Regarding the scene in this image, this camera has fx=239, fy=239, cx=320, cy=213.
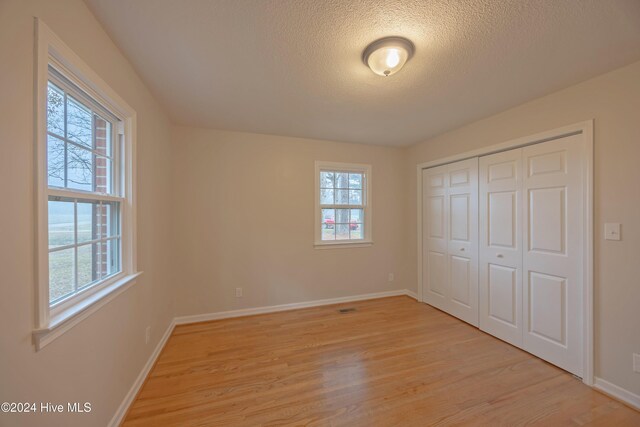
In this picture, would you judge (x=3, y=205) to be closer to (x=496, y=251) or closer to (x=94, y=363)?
(x=94, y=363)

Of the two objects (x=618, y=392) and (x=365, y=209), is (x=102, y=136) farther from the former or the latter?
(x=618, y=392)

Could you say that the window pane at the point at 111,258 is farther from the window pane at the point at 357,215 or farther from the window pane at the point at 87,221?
the window pane at the point at 357,215

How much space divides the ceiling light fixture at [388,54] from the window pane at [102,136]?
5.92ft

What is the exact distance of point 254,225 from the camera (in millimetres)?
3295

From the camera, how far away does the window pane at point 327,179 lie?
12.0ft

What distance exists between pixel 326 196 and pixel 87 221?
272cm

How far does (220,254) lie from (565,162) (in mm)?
3777

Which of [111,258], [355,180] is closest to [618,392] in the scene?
[355,180]

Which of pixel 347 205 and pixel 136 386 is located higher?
pixel 347 205

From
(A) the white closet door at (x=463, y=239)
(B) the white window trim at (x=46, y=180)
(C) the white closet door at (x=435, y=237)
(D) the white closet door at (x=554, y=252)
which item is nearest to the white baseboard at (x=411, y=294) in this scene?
(C) the white closet door at (x=435, y=237)

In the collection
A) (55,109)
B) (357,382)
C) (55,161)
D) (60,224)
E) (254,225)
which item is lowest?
(357,382)

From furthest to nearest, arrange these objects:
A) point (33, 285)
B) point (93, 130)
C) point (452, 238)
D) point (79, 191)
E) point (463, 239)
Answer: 1. point (452, 238)
2. point (463, 239)
3. point (93, 130)
4. point (79, 191)
5. point (33, 285)

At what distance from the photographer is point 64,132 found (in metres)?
1.20

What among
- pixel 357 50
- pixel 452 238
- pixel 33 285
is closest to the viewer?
pixel 33 285
